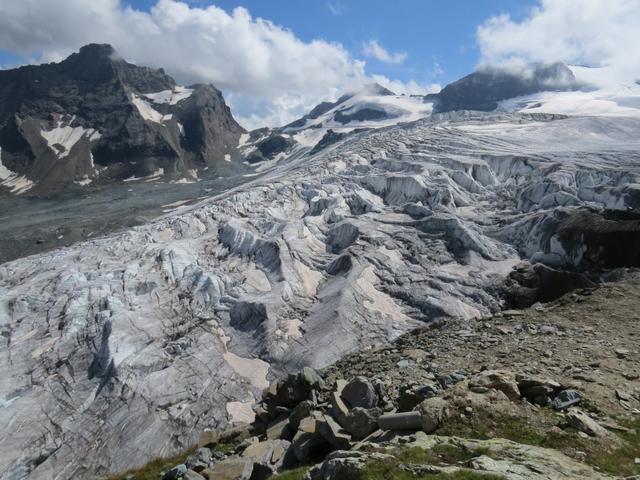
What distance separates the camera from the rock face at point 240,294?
28094 mm

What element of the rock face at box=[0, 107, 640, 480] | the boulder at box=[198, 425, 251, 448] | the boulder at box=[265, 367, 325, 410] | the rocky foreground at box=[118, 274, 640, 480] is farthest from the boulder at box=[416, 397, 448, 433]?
the boulder at box=[198, 425, 251, 448]

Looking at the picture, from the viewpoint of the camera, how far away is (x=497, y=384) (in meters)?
11.1

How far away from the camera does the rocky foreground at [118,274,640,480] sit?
8523mm

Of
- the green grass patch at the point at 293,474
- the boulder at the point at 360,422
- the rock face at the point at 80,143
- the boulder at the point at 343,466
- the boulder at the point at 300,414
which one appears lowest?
the boulder at the point at 300,414

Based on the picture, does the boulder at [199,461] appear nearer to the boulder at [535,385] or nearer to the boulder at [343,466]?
the boulder at [343,466]

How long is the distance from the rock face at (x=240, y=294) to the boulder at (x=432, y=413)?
2.38 metres

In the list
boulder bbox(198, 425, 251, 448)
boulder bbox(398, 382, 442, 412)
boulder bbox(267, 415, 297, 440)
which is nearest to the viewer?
boulder bbox(398, 382, 442, 412)

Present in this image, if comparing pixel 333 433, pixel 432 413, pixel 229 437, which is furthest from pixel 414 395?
pixel 229 437

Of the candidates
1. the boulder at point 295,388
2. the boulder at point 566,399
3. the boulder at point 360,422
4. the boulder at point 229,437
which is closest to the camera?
the boulder at point 566,399

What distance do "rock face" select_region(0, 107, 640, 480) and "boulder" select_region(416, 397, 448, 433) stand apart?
238cm

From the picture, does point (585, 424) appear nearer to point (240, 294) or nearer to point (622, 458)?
point (622, 458)

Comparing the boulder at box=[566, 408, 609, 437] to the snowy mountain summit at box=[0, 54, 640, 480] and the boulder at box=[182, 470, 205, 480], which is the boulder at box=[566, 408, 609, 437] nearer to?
the snowy mountain summit at box=[0, 54, 640, 480]

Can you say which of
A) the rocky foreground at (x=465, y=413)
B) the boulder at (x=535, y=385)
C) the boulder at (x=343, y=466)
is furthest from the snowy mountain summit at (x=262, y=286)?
the boulder at (x=343, y=466)

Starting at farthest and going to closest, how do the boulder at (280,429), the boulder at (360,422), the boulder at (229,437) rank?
the boulder at (229,437), the boulder at (280,429), the boulder at (360,422)
